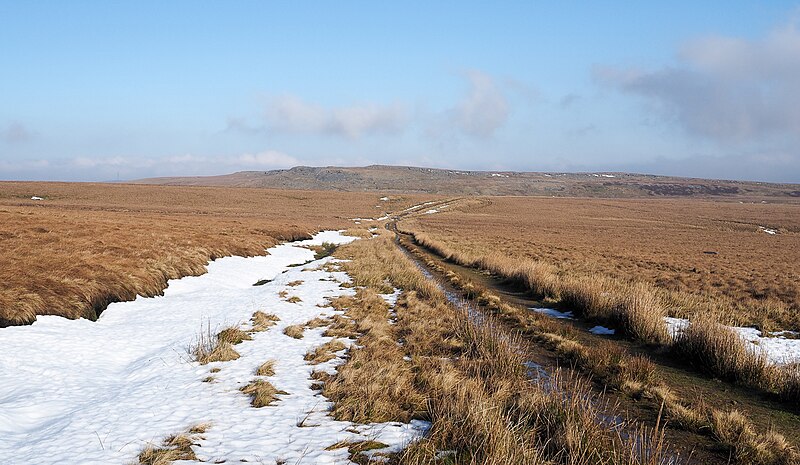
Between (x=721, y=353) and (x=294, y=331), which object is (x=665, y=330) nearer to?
(x=721, y=353)

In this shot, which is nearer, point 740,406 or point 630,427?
point 630,427

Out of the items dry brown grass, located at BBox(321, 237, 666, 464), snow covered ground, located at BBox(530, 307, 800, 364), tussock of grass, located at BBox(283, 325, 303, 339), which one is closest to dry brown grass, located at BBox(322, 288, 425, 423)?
dry brown grass, located at BBox(321, 237, 666, 464)

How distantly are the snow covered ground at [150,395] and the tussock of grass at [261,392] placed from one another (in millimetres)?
154

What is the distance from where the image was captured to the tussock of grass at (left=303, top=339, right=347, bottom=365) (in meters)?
9.50

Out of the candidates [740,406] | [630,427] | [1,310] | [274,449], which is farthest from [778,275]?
[1,310]

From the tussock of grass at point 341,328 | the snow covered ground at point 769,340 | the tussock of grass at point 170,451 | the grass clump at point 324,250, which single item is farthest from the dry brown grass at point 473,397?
the grass clump at point 324,250

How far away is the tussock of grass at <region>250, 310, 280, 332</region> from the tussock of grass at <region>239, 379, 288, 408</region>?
157 inches

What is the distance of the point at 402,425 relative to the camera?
6.43 m

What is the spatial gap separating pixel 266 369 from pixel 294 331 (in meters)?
2.80

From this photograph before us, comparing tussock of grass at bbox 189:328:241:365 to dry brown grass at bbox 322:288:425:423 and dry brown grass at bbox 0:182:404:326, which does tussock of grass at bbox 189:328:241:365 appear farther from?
dry brown grass at bbox 0:182:404:326

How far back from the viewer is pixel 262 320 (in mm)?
12570

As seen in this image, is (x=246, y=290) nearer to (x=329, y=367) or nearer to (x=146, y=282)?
(x=146, y=282)

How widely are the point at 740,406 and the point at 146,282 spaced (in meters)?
17.3

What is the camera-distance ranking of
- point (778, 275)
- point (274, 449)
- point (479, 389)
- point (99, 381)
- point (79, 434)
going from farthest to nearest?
1. point (778, 275)
2. point (99, 381)
3. point (479, 389)
4. point (79, 434)
5. point (274, 449)
